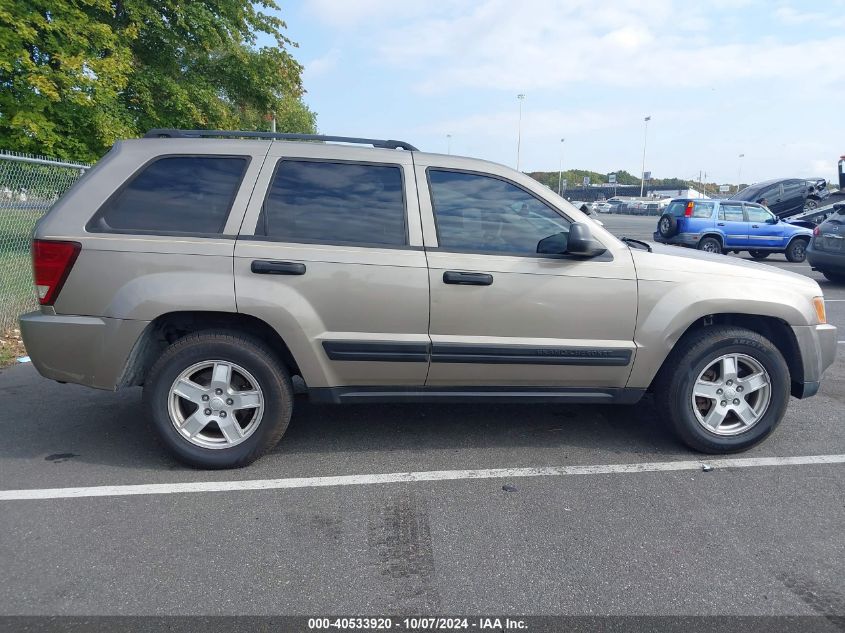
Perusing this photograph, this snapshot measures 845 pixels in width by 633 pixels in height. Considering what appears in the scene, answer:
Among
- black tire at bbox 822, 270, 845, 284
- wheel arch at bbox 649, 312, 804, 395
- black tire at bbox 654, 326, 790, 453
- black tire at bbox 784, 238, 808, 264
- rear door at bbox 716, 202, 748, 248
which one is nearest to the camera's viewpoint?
black tire at bbox 654, 326, 790, 453

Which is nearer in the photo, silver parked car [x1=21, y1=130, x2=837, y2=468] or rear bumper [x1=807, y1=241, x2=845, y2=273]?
silver parked car [x1=21, y1=130, x2=837, y2=468]

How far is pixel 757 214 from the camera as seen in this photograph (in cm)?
1736

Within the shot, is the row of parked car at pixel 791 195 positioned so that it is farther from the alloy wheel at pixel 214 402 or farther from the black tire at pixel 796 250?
the alloy wheel at pixel 214 402

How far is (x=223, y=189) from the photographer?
3.66 metres

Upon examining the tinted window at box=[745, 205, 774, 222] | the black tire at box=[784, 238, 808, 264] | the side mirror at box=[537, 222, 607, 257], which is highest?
the side mirror at box=[537, 222, 607, 257]

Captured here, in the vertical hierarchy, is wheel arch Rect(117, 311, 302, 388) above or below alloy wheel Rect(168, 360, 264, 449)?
above

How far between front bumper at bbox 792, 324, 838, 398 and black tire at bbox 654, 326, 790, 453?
19 cm

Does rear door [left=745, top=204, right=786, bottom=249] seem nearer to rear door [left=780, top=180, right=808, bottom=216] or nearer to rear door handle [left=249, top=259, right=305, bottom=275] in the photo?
rear door [left=780, top=180, right=808, bottom=216]

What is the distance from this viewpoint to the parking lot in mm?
2578

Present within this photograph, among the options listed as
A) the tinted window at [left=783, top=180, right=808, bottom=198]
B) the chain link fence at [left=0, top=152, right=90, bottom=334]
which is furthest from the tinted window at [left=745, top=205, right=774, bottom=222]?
the chain link fence at [left=0, top=152, right=90, bottom=334]

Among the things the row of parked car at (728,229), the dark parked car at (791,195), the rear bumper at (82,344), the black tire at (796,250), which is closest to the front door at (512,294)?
the rear bumper at (82,344)

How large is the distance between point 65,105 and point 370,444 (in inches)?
545

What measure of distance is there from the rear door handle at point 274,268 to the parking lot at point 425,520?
3.87ft

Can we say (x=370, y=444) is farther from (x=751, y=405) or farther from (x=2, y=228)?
(x=2, y=228)
